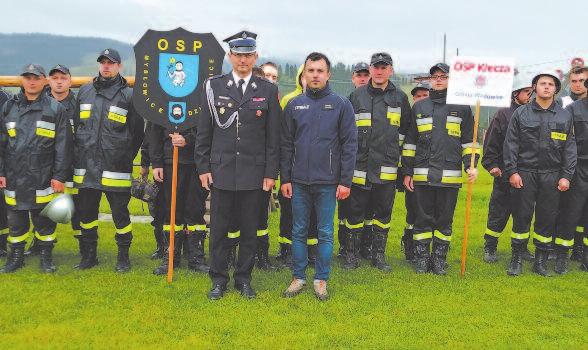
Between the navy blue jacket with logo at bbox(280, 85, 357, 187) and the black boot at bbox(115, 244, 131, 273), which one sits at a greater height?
the navy blue jacket with logo at bbox(280, 85, 357, 187)

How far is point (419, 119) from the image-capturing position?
6160mm

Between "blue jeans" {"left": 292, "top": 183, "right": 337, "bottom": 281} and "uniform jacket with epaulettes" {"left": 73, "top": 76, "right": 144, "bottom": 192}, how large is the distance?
2.08 metres

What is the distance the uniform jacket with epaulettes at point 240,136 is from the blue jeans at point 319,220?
1.30 feet

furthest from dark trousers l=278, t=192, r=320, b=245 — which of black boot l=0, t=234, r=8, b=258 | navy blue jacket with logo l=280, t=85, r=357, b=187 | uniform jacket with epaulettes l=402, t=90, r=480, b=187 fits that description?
black boot l=0, t=234, r=8, b=258

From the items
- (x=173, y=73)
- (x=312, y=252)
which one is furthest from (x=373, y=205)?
(x=173, y=73)

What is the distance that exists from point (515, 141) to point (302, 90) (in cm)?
271

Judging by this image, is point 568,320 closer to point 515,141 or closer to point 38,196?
point 515,141

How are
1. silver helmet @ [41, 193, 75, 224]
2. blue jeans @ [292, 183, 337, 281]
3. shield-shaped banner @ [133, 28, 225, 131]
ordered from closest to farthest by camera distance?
blue jeans @ [292, 183, 337, 281]
shield-shaped banner @ [133, 28, 225, 131]
silver helmet @ [41, 193, 75, 224]

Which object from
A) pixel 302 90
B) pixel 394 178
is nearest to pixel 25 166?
pixel 302 90

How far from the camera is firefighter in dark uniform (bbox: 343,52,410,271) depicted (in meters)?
6.11

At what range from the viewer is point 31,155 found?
5629mm

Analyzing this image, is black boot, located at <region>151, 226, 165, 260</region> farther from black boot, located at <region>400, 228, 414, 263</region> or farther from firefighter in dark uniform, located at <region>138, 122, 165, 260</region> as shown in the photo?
black boot, located at <region>400, 228, 414, 263</region>

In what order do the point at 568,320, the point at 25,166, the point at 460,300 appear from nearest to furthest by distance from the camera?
the point at 568,320 < the point at 460,300 < the point at 25,166

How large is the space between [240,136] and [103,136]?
71.5 inches
